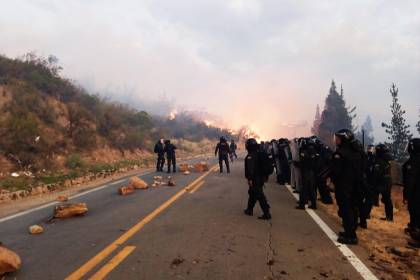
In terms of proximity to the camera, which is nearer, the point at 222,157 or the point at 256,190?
the point at 256,190

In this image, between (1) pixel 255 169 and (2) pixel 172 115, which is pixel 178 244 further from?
(2) pixel 172 115

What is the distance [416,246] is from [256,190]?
3.20 m

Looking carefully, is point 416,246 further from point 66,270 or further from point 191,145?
point 191,145

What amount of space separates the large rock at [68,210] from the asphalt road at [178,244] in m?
0.24

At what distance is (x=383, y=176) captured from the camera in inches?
372

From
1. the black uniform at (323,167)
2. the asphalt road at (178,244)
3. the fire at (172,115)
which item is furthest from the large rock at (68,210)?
the fire at (172,115)

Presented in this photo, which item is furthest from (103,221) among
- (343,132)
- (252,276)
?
(343,132)

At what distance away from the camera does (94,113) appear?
1212 inches

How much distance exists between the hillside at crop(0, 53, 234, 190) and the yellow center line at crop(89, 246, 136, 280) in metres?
12.0

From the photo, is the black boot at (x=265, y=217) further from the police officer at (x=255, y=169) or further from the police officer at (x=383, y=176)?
the police officer at (x=383, y=176)

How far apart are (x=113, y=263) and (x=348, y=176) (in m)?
4.16

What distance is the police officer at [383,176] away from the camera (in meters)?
9.35

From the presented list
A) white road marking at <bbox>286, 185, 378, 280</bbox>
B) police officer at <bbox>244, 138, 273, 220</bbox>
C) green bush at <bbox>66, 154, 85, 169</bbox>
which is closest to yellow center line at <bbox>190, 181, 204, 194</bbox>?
police officer at <bbox>244, 138, 273, 220</bbox>

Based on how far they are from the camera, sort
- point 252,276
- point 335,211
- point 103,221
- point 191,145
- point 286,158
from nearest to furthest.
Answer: point 252,276
point 103,221
point 335,211
point 286,158
point 191,145
